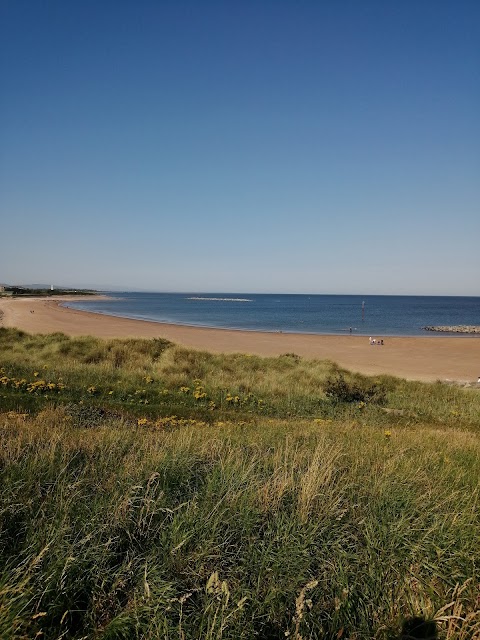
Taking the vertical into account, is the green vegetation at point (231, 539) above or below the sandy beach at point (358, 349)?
above

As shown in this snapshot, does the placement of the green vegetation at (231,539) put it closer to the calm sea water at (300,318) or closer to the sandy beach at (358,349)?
the sandy beach at (358,349)

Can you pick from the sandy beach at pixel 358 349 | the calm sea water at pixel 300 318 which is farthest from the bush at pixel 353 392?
the calm sea water at pixel 300 318

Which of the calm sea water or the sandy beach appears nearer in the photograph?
the sandy beach

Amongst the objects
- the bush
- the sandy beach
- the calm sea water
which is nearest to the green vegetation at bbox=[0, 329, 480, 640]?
the bush

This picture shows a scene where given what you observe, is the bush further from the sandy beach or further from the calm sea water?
the calm sea water

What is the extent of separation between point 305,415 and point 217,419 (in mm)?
2732

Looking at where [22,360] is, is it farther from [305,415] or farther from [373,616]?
[373,616]

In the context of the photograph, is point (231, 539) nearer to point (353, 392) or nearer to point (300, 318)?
point (353, 392)

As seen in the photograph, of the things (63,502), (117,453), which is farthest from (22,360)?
(63,502)

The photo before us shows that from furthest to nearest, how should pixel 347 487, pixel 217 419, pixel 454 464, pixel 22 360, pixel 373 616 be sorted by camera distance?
pixel 22 360, pixel 217 419, pixel 454 464, pixel 347 487, pixel 373 616

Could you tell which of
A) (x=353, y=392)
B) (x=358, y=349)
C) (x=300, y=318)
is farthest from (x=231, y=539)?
(x=300, y=318)

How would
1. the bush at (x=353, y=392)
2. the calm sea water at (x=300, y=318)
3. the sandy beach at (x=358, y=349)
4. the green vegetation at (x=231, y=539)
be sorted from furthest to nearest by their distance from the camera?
the calm sea water at (x=300, y=318), the sandy beach at (x=358, y=349), the bush at (x=353, y=392), the green vegetation at (x=231, y=539)

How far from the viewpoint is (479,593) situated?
135 inches

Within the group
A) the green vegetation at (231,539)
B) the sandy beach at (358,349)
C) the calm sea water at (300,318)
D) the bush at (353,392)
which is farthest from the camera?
the calm sea water at (300,318)
